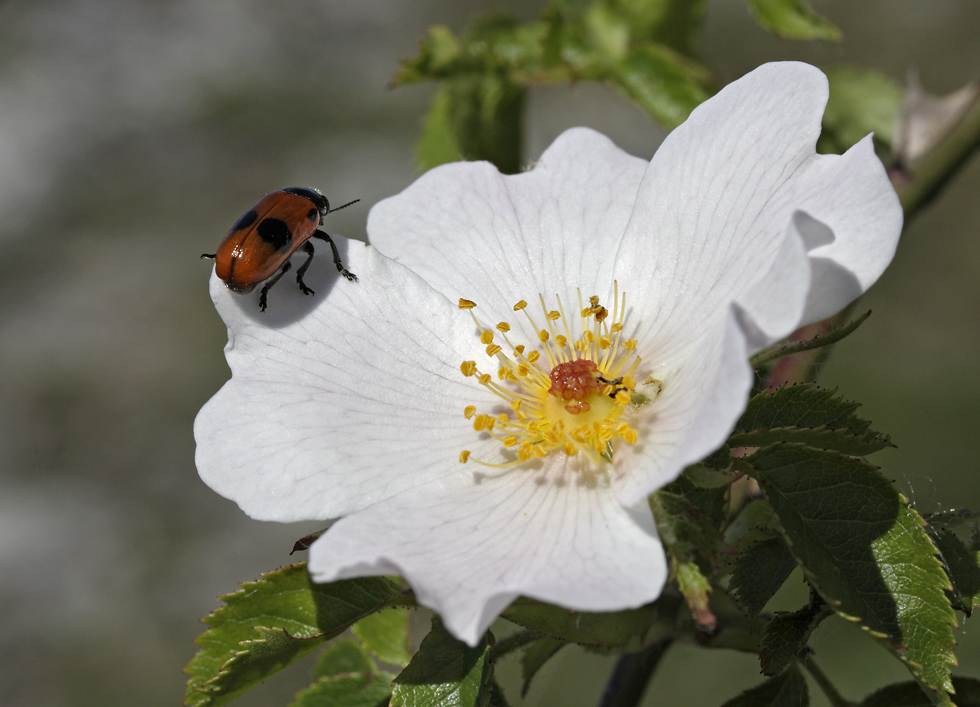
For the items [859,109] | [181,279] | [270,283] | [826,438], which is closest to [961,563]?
[826,438]

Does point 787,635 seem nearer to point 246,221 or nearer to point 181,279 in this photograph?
point 246,221

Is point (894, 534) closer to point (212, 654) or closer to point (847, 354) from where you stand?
point (847, 354)

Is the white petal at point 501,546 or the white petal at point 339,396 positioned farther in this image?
the white petal at point 339,396

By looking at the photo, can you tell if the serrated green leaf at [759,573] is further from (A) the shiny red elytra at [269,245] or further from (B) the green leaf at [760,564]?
(A) the shiny red elytra at [269,245]

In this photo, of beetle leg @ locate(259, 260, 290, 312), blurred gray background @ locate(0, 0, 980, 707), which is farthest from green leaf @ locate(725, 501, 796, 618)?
blurred gray background @ locate(0, 0, 980, 707)

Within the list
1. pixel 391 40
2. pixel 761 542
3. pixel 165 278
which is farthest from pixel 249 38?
pixel 761 542

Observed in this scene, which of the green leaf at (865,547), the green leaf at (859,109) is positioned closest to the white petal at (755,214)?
the green leaf at (865,547)
